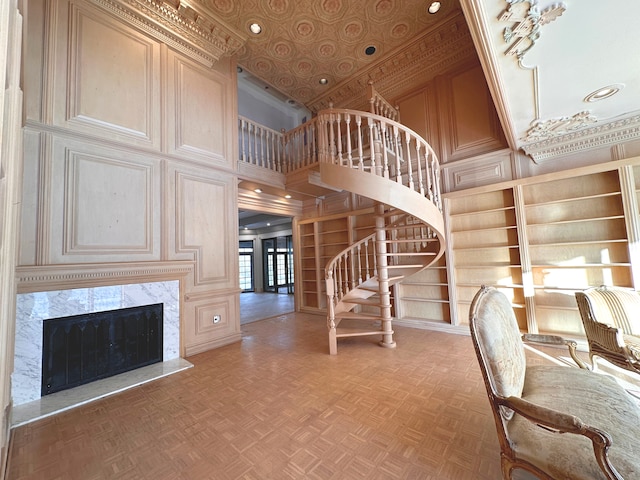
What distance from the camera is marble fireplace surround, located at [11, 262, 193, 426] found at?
2.23 m

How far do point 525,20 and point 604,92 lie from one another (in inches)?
59.5

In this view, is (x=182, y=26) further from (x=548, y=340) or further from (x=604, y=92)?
(x=548, y=340)

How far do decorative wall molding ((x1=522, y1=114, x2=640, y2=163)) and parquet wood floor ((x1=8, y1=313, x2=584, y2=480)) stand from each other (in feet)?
9.79

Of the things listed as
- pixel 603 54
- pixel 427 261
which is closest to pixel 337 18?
pixel 603 54

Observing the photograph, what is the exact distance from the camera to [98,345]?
8.77ft

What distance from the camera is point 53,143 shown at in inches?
99.4

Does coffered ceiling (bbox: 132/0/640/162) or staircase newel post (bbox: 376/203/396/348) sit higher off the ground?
coffered ceiling (bbox: 132/0/640/162)

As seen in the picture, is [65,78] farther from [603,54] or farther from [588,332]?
[588,332]

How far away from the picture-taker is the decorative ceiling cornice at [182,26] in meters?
3.09

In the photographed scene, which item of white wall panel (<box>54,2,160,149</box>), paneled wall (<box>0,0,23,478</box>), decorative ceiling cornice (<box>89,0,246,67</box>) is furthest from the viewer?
decorative ceiling cornice (<box>89,0,246,67</box>)

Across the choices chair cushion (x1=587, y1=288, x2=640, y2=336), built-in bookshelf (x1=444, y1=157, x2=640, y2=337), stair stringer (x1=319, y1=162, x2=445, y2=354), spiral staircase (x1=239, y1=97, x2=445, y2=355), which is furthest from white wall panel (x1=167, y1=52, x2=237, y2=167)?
chair cushion (x1=587, y1=288, x2=640, y2=336)

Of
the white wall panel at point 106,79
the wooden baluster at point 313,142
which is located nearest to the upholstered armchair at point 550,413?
the wooden baluster at point 313,142

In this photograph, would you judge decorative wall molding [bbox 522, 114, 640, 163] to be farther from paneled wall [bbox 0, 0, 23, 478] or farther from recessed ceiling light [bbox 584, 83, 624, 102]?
paneled wall [bbox 0, 0, 23, 478]

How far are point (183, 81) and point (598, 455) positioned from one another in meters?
5.07
